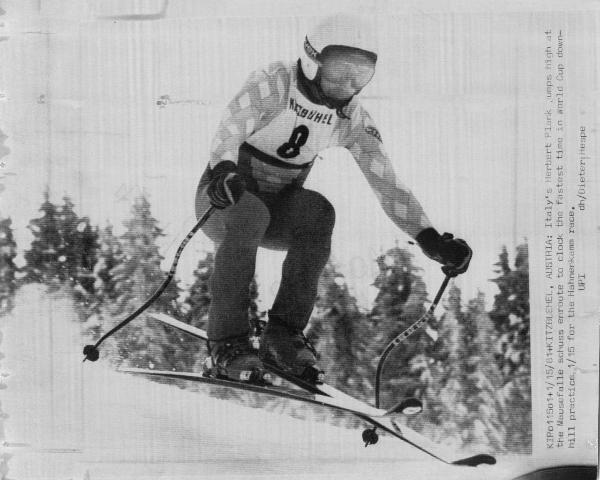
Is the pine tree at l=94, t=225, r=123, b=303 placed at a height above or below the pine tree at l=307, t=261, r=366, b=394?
above

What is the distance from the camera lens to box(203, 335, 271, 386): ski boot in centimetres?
95

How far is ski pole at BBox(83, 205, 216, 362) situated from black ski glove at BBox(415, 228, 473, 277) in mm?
305

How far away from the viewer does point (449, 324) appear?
3.17 feet

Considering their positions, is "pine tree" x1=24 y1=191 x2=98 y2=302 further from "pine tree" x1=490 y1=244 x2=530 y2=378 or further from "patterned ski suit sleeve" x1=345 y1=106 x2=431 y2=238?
"pine tree" x1=490 y1=244 x2=530 y2=378

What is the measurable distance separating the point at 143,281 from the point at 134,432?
8.6 inches

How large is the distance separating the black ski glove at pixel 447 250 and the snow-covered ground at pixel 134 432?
266 mm

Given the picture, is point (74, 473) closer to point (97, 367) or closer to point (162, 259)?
point (97, 367)

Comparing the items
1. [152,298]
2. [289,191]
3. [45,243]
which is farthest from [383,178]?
[45,243]

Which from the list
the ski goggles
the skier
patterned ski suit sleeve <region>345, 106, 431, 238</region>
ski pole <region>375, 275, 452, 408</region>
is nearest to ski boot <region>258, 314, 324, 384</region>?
the skier

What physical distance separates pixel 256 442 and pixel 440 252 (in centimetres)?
38

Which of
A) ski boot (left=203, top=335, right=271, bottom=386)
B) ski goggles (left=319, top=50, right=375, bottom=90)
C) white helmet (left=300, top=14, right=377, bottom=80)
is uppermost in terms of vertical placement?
white helmet (left=300, top=14, right=377, bottom=80)

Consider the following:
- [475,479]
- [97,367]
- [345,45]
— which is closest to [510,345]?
[475,479]

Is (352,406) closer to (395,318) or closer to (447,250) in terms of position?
(395,318)

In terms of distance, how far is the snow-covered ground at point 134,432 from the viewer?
97cm
